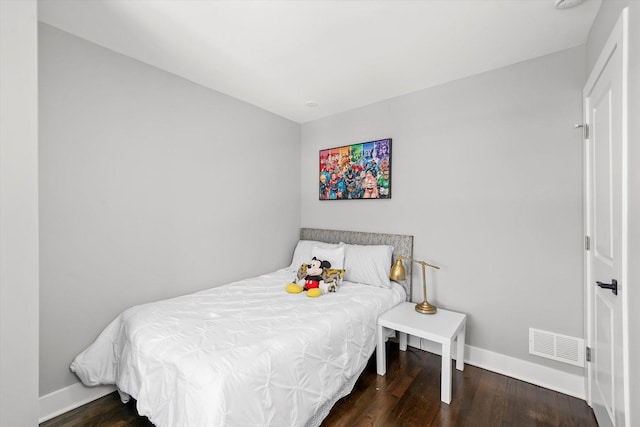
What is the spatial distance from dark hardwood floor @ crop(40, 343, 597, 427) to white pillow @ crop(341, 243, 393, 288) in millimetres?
814

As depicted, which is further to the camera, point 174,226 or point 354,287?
point 354,287

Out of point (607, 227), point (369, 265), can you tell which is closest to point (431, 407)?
point (369, 265)

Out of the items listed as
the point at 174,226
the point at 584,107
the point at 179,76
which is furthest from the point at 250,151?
the point at 584,107

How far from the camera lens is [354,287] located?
2.66 m

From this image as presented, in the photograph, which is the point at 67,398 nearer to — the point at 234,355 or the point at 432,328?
the point at 234,355

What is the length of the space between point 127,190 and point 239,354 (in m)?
1.59

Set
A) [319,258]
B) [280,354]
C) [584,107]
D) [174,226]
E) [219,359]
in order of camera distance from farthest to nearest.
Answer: [319,258]
[174,226]
[584,107]
[280,354]
[219,359]

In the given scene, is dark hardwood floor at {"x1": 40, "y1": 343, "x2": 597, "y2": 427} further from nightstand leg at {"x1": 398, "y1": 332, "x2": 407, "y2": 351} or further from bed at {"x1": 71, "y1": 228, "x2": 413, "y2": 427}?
nightstand leg at {"x1": 398, "y1": 332, "x2": 407, "y2": 351}

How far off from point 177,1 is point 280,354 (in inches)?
82.7

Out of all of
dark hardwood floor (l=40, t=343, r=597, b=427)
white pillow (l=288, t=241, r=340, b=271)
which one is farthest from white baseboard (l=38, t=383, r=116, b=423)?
white pillow (l=288, t=241, r=340, b=271)

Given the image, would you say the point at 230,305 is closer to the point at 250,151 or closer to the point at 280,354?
the point at 280,354

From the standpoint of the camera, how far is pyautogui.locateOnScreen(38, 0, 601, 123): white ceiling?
Answer: 1.67 metres

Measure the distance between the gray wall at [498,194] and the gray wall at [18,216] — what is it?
268cm

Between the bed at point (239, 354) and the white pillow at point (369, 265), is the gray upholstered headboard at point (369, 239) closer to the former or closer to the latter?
the white pillow at point (369, 265)
